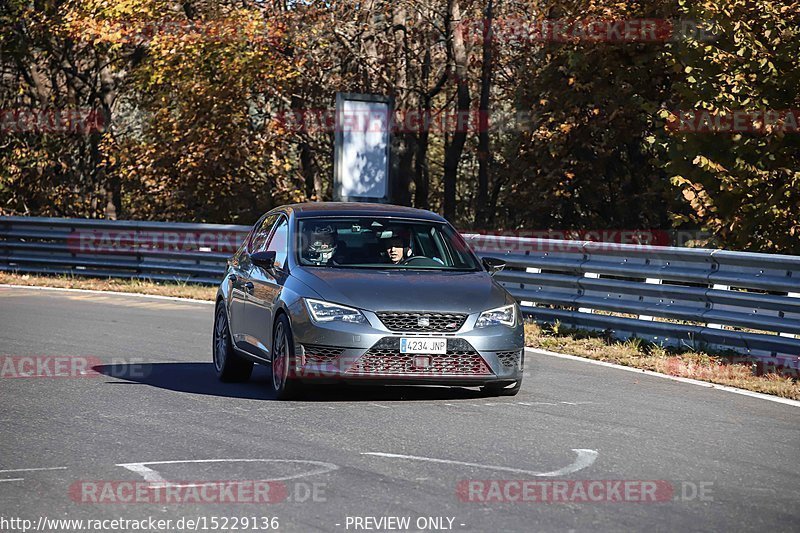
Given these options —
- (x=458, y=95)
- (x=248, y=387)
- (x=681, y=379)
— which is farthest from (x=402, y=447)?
(x=458, y=95)

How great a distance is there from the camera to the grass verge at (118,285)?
76.0 feet

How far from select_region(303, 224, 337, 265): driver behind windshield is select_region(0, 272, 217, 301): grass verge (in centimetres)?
1105

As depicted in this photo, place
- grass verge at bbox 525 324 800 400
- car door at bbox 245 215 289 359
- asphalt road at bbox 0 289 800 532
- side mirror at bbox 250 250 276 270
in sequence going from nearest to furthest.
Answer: asphalt road at bbox 0 289 800 532 < car door at bbox 245 215 289 359 < side mirror at bbox 250 250 276 270 < grass verge at bbox 525 324 800 400

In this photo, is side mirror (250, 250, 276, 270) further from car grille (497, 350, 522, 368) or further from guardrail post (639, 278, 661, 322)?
guardrail post (639, 278, 661, 322)

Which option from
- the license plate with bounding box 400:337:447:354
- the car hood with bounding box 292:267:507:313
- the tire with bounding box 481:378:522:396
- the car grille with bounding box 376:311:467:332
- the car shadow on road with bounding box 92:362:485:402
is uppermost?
the car hood with bounding box 292:267:507:313

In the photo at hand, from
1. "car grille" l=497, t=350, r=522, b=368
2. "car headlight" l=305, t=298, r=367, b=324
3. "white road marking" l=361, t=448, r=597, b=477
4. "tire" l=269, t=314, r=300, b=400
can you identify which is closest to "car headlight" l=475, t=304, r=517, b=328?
"car grille" l=497, t=350, r=522, b=368

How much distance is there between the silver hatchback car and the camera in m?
10.2

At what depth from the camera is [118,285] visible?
2462 cm

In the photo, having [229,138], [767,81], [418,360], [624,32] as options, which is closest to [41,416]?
[418,360]

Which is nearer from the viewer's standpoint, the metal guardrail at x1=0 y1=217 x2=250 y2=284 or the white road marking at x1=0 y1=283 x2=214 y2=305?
the white road marking at x1=0 y1=283 x2=214 y2=305

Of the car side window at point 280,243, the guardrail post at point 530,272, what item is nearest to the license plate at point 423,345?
the car side window at point 280,243

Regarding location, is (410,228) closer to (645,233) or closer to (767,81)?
(767,81)

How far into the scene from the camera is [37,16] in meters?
35.7

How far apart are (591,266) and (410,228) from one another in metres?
5.04
